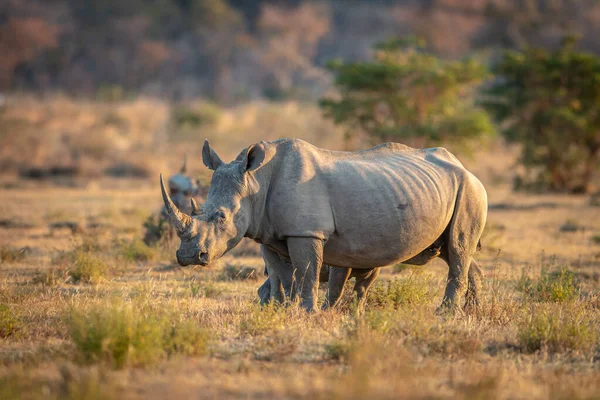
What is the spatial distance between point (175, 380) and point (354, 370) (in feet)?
3.92

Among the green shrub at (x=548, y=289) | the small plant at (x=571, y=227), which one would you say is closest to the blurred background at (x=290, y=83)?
the small plant at (x=571, y=227)

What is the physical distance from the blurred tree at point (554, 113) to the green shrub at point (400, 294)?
15918 mm

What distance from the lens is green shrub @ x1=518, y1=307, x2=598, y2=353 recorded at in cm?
654

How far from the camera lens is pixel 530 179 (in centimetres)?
2416

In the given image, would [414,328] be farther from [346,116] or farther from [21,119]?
[21,119]

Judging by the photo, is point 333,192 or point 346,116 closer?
point 333,192

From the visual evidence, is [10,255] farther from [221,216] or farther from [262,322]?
[262,322]

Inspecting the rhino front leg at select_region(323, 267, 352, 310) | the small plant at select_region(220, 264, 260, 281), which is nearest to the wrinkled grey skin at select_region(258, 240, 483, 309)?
the rhino front leg at select_region(323, 267, 352, 310)

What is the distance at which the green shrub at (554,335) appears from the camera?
6.54 m

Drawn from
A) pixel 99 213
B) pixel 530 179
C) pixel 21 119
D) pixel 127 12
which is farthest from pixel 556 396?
pixel 127 12

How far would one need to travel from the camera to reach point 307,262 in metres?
7.22

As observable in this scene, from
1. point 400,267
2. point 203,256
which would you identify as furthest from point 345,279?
point 400,267

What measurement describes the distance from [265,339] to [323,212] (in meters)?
1.40

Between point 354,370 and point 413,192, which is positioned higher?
point 413,192
